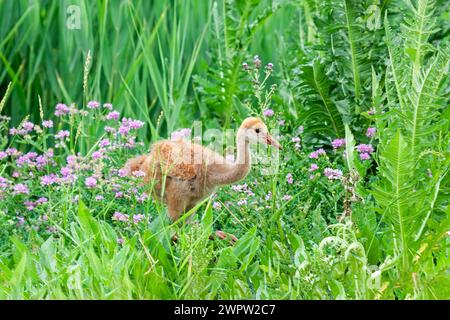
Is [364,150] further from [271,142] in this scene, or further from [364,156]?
[271,142]

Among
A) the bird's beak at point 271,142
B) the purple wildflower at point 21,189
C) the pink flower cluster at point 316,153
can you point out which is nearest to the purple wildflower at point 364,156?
the pink flower cluster at point 316,153

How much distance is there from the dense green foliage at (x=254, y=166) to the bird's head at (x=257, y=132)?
0.27 feet

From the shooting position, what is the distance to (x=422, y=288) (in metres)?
4.11

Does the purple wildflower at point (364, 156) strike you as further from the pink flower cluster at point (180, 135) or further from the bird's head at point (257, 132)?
the pink flower cluster at point (180, 135)

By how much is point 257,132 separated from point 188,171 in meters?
0.44

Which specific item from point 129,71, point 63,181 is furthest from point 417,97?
point 129,71

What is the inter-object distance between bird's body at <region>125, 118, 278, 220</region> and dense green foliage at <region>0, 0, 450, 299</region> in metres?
0.09

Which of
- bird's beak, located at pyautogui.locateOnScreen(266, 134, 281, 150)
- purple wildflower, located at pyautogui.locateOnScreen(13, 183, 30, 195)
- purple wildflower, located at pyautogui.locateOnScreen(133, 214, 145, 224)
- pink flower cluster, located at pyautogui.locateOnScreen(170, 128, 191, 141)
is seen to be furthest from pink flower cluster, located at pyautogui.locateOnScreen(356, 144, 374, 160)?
purple wildflower, located at pyautogui.locateOnScreen(13, 183, 30, 195)

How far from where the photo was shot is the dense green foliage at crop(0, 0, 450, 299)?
13.9 feet

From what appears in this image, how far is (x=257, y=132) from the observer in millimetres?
5070

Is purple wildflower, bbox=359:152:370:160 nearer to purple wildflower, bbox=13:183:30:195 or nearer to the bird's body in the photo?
the bird's body

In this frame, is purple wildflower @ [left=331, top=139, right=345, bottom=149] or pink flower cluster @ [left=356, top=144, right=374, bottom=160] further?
purple wildflower @ [left=331, top=139, right=345, bottom=149]

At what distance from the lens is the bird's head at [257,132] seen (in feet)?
16.5

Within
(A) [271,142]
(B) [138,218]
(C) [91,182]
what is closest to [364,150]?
(A) [271,142]
